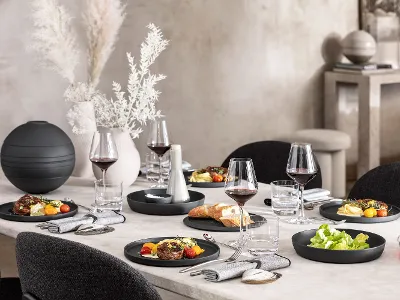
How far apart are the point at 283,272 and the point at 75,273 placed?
47 cm

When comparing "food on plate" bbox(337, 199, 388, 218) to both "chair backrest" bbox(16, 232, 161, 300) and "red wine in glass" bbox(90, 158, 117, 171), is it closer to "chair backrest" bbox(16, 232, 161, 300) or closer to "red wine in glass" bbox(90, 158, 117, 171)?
"red wine in glass" bbox(90, 158, 117, 171)

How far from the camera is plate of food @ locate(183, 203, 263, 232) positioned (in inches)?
92.5

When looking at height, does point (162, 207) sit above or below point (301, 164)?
below

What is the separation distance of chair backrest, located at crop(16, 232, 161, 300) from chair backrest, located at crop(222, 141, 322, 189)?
162 centimetres

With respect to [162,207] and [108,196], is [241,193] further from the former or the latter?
[108,196]

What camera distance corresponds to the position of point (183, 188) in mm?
2699

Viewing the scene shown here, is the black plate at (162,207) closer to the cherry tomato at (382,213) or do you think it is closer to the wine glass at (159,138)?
the wine glass at (159,138)

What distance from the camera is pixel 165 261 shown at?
1.98 metres

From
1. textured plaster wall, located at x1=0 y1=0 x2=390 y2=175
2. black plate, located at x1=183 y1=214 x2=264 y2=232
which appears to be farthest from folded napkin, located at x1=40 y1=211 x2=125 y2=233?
textured plaster wall, located at x1=0 y1=0 x2=390 y2=175

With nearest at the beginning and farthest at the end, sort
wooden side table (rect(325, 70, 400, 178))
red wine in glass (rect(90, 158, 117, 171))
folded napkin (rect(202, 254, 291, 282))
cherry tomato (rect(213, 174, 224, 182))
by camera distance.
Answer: folded napkin (rect(202, 254, 291, 282))
red wine in glass (rect(90, 158, 117, 171))
cherry tomato (rect(213, 174, 224, 182))
wooden side table (rect(325, 70, 400, 178))

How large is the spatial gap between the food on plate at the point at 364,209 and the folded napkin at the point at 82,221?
2.13 feet

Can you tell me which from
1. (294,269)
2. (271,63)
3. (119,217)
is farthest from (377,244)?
(271,63)

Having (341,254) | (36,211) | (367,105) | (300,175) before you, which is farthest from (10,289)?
(367,105)

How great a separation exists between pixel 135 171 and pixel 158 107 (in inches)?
80.0
